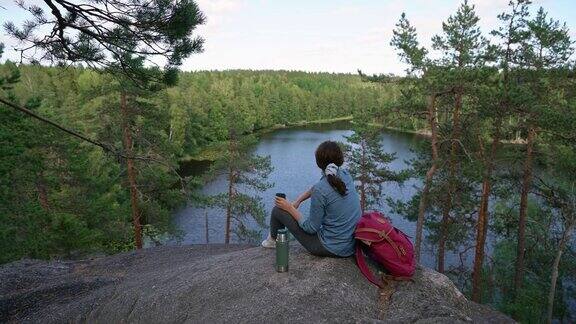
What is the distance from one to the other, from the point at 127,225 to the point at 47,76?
4610cm

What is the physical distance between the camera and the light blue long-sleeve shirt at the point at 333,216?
5.08 m

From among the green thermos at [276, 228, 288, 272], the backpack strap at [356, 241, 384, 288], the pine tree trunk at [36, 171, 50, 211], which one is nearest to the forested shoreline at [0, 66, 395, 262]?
the pine tree trunk at [36, 171, 50, 211]

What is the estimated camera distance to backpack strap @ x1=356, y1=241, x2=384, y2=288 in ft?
17.4

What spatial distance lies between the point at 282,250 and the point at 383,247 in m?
1.18

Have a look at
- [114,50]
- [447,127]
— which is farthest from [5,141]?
[447,127]

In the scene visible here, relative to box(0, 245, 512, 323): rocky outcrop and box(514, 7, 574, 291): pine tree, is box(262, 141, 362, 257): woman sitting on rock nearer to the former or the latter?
box(0, 245, 512, 323): rocky outcrop

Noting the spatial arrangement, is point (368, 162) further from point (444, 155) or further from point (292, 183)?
point (292, 183)

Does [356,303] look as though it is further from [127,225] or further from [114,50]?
[127,225]

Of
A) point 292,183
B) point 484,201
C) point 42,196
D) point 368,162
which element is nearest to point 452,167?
point 484,201

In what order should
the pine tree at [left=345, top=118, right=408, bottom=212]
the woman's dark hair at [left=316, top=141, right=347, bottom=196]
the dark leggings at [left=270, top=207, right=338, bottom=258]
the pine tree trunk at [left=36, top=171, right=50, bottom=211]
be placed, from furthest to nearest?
the pine tree at [left=345, top=118, right=408, bottom=212], the pine tree trunk at [left=36, top=171, right=50, bottom=211], the dark leggings at [left=270, top=207, right=338, bottom=258], the woman's dark hair at [left=316, top=141, right=347, bottom=196]

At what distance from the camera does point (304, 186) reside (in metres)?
34.2

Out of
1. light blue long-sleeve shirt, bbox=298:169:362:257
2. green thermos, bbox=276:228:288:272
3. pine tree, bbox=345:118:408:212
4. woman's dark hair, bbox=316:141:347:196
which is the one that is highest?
woman's dark hair, bbox=316:141:347:196

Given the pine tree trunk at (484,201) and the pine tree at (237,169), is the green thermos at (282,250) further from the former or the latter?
the pine tree at (237,169)

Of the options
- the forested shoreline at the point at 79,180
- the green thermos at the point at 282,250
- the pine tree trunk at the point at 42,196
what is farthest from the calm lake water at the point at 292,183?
the green thermos at the point at 282,250
